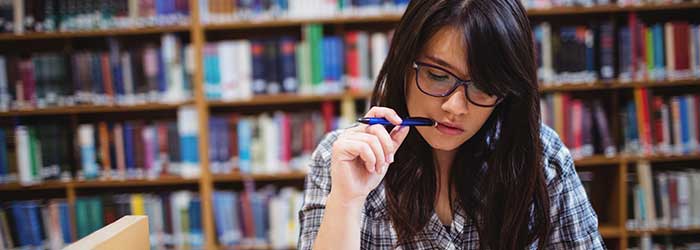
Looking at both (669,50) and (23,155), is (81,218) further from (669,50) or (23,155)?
(669,50)

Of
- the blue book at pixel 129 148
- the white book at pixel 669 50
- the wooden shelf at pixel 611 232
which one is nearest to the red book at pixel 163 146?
the blue book at pixel 129 148

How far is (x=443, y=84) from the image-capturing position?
0.83 metres

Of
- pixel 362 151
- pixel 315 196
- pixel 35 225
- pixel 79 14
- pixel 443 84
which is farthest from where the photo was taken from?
pixel 35 225

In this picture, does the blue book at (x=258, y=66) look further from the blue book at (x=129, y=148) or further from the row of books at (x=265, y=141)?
the blue book at (x=129, y=148)

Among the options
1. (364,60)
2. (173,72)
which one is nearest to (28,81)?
(173,72)

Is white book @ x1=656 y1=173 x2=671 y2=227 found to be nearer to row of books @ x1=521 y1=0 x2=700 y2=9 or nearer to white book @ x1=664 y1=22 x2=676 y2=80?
white book @ x1=664 y1=22 x2=676 y2=80

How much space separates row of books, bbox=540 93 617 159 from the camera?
7.11 ft

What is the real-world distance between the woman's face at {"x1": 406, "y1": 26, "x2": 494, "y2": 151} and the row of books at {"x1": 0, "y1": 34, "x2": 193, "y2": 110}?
1517mm

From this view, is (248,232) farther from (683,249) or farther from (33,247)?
(683,249)

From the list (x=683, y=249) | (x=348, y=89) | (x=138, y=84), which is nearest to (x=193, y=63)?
(x=138, y=84)

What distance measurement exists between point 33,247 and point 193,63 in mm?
1108

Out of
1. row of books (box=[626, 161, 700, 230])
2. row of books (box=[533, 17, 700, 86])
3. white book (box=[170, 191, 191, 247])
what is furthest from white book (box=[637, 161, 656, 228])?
white book (box=[170, 191, 191, 247])

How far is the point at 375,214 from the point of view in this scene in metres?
0.96

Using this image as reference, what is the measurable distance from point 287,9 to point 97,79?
0.89 meters
